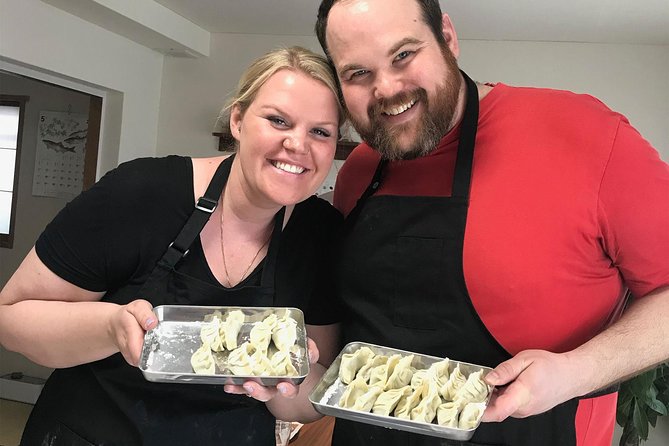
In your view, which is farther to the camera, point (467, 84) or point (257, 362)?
point (467, 84)

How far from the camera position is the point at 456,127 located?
131 centimetres

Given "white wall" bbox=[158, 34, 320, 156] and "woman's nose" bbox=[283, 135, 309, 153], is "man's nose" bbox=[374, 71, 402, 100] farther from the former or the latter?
"white wall" bbox=[158, 34, 320, 156]

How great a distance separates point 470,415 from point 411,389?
0.16 m

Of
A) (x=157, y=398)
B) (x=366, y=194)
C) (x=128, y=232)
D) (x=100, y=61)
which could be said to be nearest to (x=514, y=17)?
(x=366, y=194)

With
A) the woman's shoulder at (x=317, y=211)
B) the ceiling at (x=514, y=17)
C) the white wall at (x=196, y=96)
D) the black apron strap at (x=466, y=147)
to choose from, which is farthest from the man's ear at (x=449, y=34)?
the white wall at (x=196, y=96)

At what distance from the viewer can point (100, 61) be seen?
12.1 ft

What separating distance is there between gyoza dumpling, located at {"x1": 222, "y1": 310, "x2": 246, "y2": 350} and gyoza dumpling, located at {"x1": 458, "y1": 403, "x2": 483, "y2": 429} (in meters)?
0.51

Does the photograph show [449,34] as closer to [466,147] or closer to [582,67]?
[466,147]

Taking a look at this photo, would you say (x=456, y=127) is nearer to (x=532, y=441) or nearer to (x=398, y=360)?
(x=398, y=360)

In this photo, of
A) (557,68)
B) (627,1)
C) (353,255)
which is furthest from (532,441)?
(557,68)

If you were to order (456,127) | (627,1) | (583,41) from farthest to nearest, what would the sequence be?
(583,41), (627,1), (456,127)

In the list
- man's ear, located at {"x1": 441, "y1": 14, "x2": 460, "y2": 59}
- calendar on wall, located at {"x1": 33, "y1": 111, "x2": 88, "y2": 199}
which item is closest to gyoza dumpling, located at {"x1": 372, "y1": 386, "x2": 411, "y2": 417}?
man's ear, located at {"x1": 441, "y1": 14, "x2": 460, "y2": 59}

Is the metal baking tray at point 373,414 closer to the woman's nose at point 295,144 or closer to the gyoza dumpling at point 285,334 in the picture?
the gyoza dumpling at point 285,334

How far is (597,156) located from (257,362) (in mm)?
817
